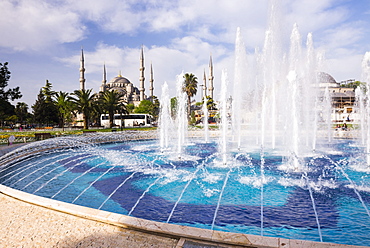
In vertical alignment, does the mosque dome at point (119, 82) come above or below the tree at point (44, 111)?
above

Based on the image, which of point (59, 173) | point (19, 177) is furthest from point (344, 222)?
point (19, 177)

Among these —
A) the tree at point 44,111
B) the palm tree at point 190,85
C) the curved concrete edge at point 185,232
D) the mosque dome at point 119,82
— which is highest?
the mosque dome at point 119,82

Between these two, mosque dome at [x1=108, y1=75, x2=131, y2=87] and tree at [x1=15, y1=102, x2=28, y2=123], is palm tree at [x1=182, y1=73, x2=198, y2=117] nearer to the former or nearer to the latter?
tree at [x1=15, y1=102, x2=28, y2=123]

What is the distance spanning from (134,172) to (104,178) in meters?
1.07

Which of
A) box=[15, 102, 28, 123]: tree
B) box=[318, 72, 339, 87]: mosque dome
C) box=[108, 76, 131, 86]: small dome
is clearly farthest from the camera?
box=[108, 76, 131, 86]: small dome

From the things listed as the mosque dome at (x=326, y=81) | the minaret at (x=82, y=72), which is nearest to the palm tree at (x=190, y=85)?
the minaret at (x=82, y=72)

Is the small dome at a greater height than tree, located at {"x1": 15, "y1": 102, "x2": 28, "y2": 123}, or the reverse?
the small dome

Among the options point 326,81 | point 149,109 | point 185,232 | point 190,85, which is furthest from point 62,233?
point 326,81

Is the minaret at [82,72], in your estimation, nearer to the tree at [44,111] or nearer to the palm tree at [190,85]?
the tree at [44,111]

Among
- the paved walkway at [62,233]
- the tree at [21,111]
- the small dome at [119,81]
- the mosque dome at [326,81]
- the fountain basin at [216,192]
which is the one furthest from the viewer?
the small dome at [119,81]

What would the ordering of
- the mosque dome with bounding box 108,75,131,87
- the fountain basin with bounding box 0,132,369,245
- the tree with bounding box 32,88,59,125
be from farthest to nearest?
the mosque dome with bounding box 108,75,131,87
the tree with bounding box 32,88,59,125
the fountain basin with bounding box 0,132,369,245

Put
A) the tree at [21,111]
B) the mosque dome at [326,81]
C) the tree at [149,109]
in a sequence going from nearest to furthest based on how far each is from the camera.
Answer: the tree at [21,111], the tree at [149,109], the mosque dome at [326,81]

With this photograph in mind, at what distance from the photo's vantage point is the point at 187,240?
3404 millimetres

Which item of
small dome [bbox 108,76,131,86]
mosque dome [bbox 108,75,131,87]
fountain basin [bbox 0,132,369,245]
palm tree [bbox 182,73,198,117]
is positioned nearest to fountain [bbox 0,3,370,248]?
fountain basin [bbox 0,132,369,245]
